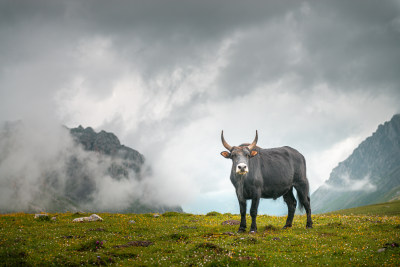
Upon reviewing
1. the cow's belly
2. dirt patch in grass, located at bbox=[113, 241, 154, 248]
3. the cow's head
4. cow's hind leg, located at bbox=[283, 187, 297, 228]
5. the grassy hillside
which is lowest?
the grassy hillside

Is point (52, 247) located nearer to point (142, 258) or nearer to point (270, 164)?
point (142, 258)

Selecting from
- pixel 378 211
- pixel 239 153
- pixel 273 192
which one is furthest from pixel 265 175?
pixel 378 211

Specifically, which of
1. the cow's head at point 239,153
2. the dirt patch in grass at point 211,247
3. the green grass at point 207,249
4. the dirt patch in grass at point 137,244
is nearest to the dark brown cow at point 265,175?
the cow's head at point 239,153

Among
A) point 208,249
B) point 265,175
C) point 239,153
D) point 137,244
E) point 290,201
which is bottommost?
point 137,244

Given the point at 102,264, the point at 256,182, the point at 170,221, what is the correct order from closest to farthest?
the point at 102,264, the point at 256,182, the point at 170,221

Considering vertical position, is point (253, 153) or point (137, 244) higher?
point (253, 153)

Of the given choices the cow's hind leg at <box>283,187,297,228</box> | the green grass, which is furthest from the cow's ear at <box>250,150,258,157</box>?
the cow's hind leg at <box>283,187,297,228</box>

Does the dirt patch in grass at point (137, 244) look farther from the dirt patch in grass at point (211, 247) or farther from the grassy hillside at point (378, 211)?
the grassy hillside at point (378, 211)

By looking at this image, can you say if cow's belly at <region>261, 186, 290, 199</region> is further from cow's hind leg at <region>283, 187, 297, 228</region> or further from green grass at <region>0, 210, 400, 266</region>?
green grass at <region>0, 210, 400, 266</region>

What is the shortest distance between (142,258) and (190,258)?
221 centimetres

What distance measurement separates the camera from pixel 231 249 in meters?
12.7

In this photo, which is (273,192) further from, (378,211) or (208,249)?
(378,211)

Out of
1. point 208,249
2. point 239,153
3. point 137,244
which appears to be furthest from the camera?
point 239,153

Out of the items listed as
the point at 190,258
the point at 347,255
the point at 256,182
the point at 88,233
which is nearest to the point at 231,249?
the point at 190,258
